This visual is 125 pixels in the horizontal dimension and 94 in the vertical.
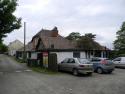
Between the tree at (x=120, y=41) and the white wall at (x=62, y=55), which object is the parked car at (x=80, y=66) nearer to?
the white wall at (x=62, y=55)

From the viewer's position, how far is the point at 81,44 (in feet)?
102

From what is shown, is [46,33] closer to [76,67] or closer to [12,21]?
[12,21]

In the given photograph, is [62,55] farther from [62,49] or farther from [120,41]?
[120,41]

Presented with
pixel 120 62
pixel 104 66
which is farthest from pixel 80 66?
pixel 120 62

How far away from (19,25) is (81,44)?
382 inches

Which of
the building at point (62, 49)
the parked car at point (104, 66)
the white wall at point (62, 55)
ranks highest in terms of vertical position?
the building at point (62, 49)

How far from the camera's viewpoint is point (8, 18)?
24688mm

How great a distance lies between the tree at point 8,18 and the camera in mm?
24375

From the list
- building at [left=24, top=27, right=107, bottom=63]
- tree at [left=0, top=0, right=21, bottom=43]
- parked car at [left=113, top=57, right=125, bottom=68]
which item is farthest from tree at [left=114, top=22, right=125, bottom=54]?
tree at [left=0, top=0, right=21, bottom=43]

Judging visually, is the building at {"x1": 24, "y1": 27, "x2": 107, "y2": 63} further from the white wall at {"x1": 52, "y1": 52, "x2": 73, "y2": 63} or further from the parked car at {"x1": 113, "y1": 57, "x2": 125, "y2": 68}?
the parked car at {"x1": 113, "y1": 57, "x2": 125, "y2": 68}

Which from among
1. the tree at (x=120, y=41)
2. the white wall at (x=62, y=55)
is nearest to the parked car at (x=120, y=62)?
the white wall at (x=62, y=55)

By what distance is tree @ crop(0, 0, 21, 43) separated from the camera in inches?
960

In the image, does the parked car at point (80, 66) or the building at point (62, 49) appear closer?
the parked car at point (80, 66)

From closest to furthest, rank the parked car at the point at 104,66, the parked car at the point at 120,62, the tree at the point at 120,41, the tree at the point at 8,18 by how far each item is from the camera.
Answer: the parked car at the point at 104,66
the tree at the point at 8,18
the parked car at the point at 120,62
the tree at the point at 120,41
